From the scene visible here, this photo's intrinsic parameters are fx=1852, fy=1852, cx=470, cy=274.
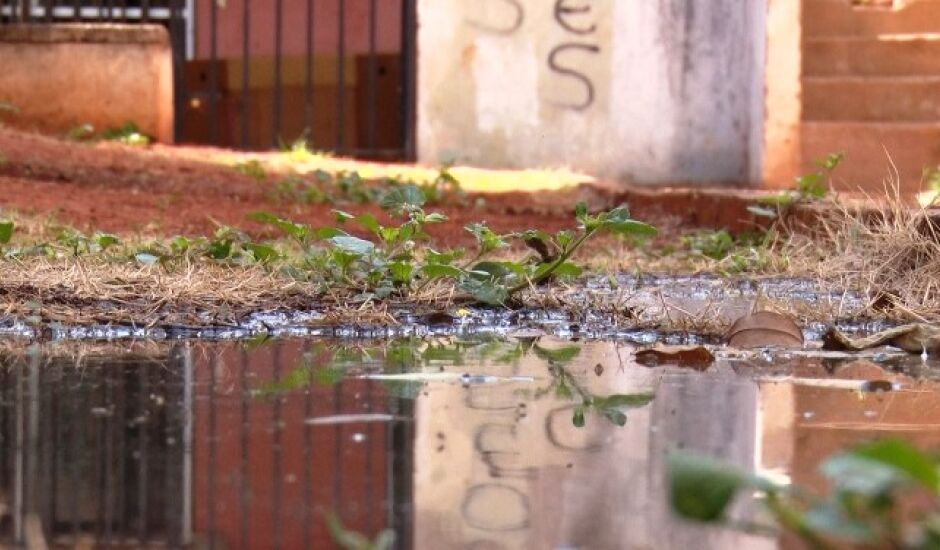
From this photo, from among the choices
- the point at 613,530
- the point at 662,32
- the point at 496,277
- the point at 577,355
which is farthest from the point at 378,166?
the point at 613,530

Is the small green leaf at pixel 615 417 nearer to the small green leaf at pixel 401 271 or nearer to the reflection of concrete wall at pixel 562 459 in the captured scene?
the reflection of concrete wall at pixel 562 459

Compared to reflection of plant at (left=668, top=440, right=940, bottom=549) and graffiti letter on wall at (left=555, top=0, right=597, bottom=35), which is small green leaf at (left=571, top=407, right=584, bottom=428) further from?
graffiti letter on wall at (left=555, top=0, right=597, bottom=35)

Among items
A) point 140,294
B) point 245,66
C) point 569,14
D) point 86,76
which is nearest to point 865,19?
point 569,14

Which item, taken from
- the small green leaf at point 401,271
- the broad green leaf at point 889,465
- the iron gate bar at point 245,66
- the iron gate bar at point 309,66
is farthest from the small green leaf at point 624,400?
the iron gate bar at point 245,66

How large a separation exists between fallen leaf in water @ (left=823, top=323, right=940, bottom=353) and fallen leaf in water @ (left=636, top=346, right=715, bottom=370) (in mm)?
359

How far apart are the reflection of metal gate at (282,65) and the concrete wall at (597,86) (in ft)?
2.04

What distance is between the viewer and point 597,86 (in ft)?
37.0

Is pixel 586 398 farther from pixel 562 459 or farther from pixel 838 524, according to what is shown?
pixel 838 524

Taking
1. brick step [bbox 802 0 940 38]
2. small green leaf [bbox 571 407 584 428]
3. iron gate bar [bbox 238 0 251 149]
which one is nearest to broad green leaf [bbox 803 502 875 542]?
small green leaf [bbox 571 407 584 428]

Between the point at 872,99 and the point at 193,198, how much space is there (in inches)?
154

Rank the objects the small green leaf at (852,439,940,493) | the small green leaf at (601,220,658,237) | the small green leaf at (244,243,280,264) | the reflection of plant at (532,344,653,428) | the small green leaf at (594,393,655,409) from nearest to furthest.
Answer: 1. the small green leaf at (852,439,940,493)
2. the reflection of plant at (532,344,653,428)
3. the small green leaf at (594,393,655,409)
4. the small green leaf at (601,220,658,237)
5. the small green leaf at (244,243,280,264)

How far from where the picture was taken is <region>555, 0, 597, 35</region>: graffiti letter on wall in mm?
11250

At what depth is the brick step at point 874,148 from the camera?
396 inches

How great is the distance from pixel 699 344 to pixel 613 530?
2339 millimetres
